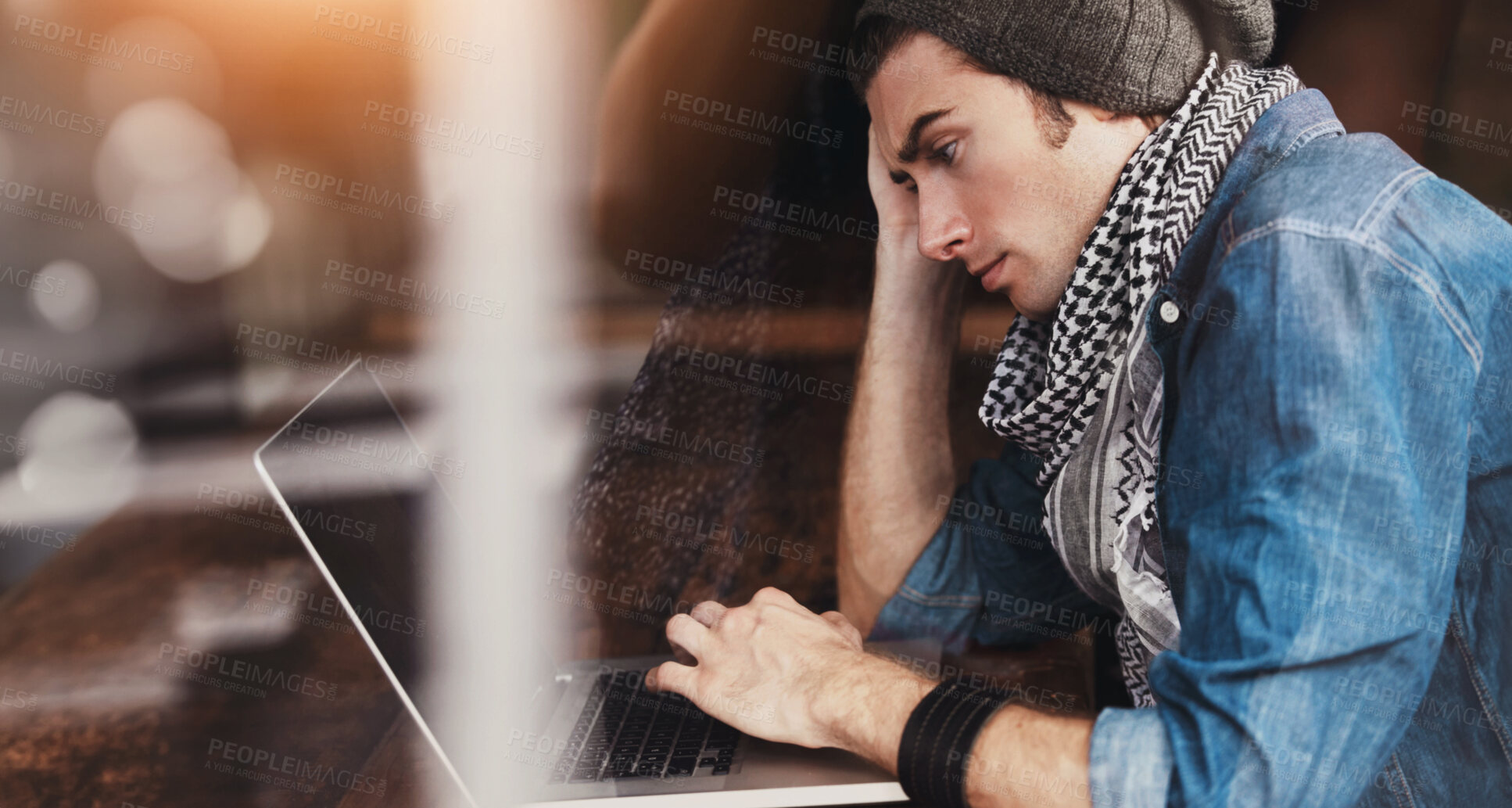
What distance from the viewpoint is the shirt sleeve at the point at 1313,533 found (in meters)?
0.59

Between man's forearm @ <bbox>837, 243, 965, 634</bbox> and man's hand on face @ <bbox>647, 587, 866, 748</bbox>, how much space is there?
0.69 feet

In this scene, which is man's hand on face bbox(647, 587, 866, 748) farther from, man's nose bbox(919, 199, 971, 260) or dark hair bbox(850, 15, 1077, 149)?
dark hair bbox(850, 15, 1077, 149)

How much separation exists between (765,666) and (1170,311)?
474mm

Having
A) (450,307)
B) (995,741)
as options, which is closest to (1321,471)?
(995,741)

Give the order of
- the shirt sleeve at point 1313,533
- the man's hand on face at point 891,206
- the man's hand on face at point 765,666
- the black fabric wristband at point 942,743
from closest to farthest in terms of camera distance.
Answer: the shirt sleeve at point 1313,533 → the black fabric wristband at point 942,743 → the man's hand on face at point 765,666 → the man's hand on face at point 891,206

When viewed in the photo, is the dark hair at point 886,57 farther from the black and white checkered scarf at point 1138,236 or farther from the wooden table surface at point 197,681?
the wooden table surface at point 197,681

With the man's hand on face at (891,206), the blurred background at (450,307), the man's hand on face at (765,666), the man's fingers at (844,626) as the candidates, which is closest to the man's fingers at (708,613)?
the man's hand on face at (765,666)

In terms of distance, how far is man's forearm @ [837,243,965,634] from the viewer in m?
1.16

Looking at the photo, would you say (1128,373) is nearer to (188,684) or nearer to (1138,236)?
(1138,236)

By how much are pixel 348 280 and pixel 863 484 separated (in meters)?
0.68

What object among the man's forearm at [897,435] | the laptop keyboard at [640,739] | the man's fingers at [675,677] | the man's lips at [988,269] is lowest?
the laptop keyboard at [640,739]

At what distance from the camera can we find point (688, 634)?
3.05ft

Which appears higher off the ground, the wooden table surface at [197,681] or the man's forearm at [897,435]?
the man's forearm at [897,435]

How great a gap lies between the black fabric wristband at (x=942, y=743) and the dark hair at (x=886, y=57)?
19.8 inches
